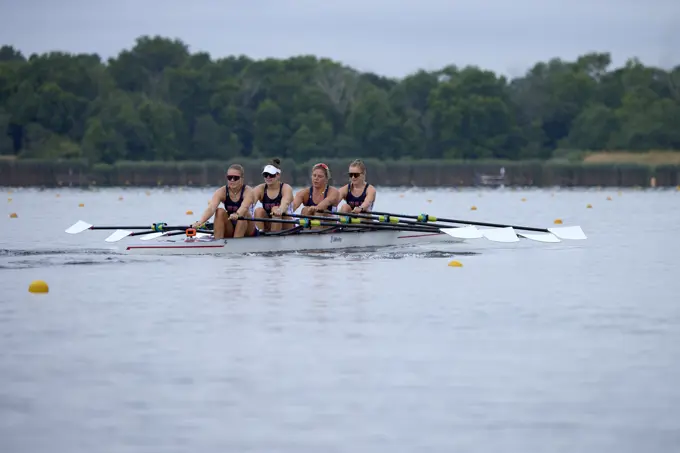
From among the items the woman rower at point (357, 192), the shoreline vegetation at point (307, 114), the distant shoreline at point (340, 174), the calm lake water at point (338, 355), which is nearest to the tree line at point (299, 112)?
the shoreline vegetation at point (307, 114)

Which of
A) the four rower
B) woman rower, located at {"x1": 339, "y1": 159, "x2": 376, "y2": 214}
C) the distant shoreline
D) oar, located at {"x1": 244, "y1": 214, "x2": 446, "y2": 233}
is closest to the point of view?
the four rower

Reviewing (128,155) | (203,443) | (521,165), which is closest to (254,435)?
(203,443)

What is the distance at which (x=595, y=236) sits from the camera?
86.5 ft

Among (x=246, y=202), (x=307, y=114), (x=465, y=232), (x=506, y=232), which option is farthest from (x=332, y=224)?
(x=307, y=114)

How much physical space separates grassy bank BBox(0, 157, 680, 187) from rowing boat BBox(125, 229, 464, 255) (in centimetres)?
5015

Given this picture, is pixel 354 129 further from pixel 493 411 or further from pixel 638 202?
pixel 493 411

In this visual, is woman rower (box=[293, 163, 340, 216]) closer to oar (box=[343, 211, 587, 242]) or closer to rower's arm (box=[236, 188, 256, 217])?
oar (box=[343, 211, 587, 242])

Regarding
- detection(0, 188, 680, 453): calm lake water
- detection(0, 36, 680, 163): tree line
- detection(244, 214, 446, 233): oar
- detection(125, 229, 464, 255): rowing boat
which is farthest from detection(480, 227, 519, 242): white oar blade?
detection(0, 36, 680, 163): tree line

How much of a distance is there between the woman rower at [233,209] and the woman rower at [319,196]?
1712mm

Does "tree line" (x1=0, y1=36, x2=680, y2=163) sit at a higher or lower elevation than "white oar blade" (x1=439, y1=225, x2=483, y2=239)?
higher

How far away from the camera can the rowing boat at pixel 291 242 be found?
19656mm

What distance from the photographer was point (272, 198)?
2152 centimetres

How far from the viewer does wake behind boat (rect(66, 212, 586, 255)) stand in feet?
64.7

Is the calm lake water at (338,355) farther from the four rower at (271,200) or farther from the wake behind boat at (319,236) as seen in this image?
the four rower at (271,200)
